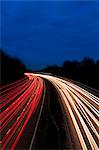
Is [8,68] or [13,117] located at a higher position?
[8,68]

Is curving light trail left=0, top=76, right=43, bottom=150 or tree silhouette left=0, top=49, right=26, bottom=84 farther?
tree silhouette left=0, top=49, right=26, bottom=84

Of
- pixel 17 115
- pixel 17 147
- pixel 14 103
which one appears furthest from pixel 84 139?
pixel 14 103

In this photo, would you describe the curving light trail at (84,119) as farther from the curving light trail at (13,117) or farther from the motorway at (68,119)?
the curving light trail at (13,117)

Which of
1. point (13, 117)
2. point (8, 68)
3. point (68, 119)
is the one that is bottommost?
point (68, 119)

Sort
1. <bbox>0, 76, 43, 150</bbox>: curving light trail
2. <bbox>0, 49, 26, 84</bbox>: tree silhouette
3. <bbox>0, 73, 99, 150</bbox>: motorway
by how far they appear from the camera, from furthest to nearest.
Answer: <bbox>0, 49, 26, 84</bbox>: tree silhouette < <bbox>0, 76, 43, 150</bbox>: curving light trail < <bbox>0, 73, 99, 150</bbox>: motorway

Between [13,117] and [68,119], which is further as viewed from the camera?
[68,119]

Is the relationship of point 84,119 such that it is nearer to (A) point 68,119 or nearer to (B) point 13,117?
(A) point 68,119

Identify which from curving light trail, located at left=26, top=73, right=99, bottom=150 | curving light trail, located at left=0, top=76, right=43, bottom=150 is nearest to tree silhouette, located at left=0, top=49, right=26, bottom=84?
curving light trail, located at left=0, top=76, right=43, bottom=150

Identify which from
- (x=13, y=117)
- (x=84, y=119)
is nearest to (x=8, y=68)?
(x=13, y=117)

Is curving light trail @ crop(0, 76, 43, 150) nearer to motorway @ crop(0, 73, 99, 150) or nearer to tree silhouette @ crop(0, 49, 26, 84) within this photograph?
motorway @ crop(0, 73, 99, 150)

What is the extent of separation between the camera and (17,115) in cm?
3569

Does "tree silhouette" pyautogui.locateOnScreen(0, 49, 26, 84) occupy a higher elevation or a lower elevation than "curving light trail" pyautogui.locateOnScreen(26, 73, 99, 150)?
higher

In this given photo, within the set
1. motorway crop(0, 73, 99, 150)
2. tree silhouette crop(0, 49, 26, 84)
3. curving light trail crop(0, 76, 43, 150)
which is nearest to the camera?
motorway crop(0, 73, 99, 150)

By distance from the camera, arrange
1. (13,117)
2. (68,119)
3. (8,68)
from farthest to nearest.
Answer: (8,68), (68,119), (13,117)
